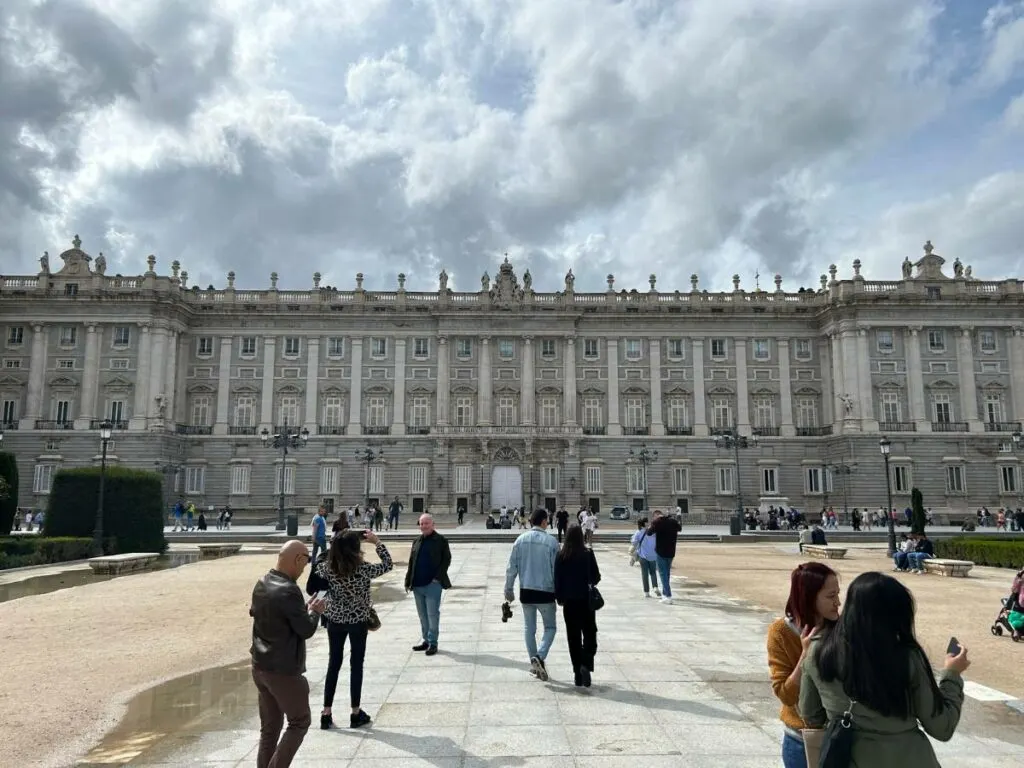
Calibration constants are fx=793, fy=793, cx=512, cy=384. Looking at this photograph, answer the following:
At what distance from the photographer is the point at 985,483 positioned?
52.0m

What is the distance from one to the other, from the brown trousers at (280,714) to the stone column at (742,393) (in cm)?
5214

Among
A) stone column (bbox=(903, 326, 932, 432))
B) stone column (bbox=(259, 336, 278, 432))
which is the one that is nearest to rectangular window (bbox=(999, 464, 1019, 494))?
stone column (bbox=(903, 326, 932, 432))

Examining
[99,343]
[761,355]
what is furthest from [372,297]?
[761,355]

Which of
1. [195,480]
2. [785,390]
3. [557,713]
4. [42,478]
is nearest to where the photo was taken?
[557,713]

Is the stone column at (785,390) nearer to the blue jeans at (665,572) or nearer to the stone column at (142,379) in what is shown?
the blue jeans at (665,572)

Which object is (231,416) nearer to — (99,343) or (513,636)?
(99,343)

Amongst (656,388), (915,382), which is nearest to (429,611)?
(656,388)

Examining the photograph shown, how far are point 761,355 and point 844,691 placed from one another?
181ft

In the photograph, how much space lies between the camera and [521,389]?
5556 cm

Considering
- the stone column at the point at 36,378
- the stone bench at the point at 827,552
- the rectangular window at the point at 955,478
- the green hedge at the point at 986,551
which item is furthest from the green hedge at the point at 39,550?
the rectangular window at the point at 955,478

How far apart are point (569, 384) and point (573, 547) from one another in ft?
153

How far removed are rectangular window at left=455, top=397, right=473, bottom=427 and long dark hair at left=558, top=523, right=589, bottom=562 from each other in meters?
46.3

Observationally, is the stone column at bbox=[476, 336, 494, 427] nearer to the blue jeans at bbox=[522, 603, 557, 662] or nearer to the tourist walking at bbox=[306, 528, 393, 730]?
the blue jeans at bbox=[522, 603, 557, 662]

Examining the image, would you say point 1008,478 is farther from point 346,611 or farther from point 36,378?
point 36,378
